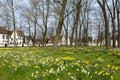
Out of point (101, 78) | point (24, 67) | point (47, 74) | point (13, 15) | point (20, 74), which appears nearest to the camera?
point (101, 78)

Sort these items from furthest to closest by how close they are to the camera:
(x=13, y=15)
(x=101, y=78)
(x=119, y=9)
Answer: (x=13, y=15) → (x=119, y=9) → (x=101, y=78)

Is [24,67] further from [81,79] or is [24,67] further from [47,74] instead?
[81,79]

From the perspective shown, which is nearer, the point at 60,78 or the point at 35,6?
the point at 60,78

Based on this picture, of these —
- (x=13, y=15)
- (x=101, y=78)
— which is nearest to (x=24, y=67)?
(x=101, y=78)

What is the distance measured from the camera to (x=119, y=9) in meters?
48.6

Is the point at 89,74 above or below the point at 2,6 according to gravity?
below

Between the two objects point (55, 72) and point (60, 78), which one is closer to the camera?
point (60, 78)

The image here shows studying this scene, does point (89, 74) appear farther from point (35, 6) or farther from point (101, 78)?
point (35, 6)

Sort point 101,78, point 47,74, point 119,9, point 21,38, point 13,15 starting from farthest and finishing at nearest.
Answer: point 21,38
point 13,15
point 119,9
point 47,74
point 101,78

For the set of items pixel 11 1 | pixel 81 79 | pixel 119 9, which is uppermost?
pixel 11 1

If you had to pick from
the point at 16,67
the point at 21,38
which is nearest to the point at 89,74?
the point at 16,67

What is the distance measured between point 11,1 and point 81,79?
5565 centimetres

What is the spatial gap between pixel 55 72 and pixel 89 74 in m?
1.12

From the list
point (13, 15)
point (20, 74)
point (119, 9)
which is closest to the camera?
point (20, 74)
